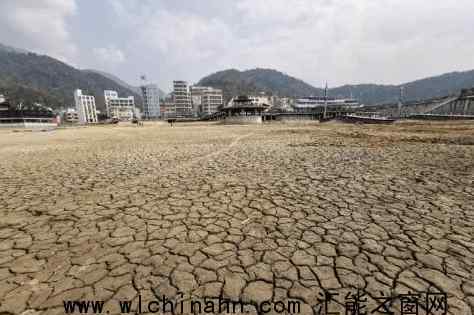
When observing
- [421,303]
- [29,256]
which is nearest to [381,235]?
[421,303]

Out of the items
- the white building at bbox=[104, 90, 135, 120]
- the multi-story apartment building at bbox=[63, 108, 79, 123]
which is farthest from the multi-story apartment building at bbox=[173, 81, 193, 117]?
the multi-story apartment building at bbox=[63, 108, 79, 123]

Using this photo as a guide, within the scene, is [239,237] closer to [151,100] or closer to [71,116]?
[71,116]

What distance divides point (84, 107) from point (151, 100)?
3288 centimetres

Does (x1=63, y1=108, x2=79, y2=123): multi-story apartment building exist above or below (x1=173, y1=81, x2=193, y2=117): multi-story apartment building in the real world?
below

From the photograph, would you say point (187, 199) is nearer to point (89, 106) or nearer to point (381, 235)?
point (381, 235)

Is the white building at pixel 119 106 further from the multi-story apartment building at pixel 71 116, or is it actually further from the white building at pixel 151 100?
the multi-story apartment building at pixel 71 116

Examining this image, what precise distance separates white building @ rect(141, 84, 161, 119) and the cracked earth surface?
132 meters

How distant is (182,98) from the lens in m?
122

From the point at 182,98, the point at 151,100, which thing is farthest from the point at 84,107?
the point at 182,98

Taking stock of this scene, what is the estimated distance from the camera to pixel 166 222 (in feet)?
12.1

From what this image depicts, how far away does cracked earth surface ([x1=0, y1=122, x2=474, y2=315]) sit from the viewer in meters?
2.29

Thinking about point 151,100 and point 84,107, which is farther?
point 151,100

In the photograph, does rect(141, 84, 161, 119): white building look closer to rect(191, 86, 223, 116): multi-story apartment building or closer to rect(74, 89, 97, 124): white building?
rect(191, 86, 223, 116): multi-story apartment building

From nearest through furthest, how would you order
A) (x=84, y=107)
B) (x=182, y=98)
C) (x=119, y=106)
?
(x=84, y=107), (x=182, y=98), (x=119, y=106)
